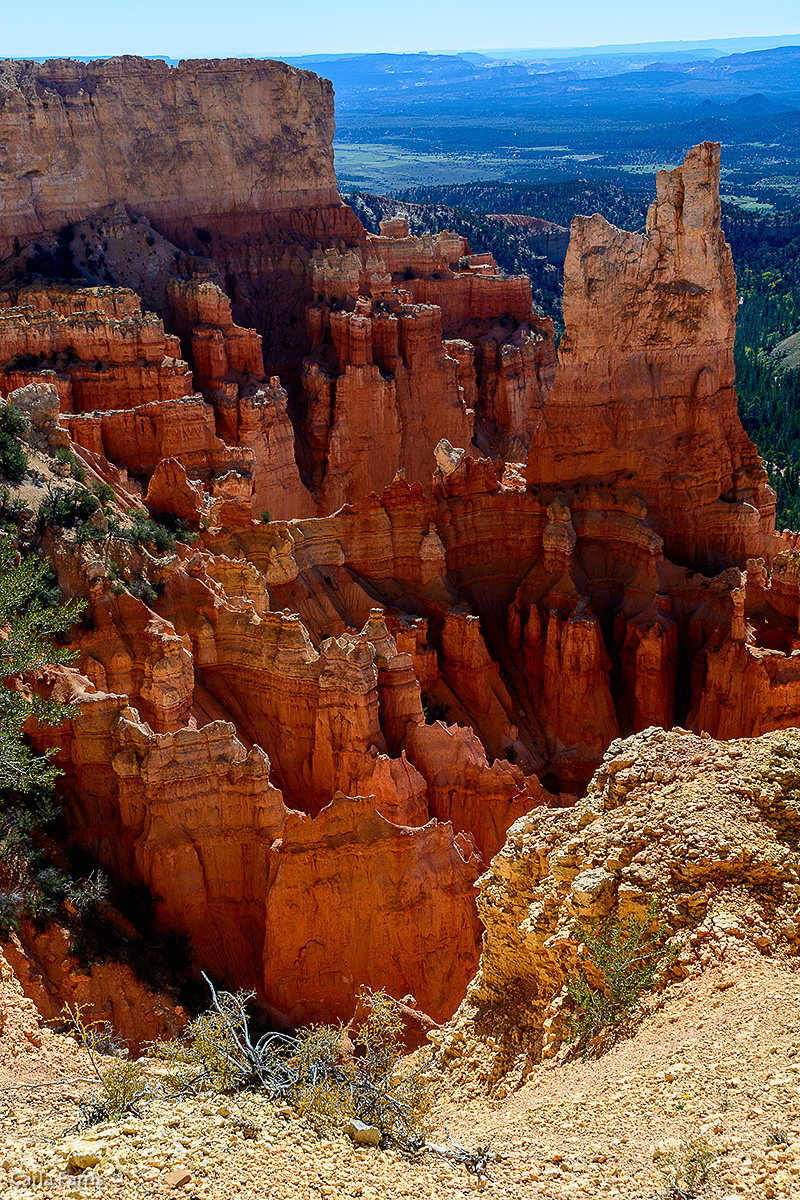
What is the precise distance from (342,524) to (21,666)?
47.1 ft

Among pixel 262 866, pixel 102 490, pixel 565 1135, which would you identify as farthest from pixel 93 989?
pixel 102 490

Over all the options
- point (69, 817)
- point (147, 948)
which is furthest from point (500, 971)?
point (69, 817)

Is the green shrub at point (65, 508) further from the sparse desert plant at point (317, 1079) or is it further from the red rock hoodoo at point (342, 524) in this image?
the sparse desert plant at point (317, 1079)

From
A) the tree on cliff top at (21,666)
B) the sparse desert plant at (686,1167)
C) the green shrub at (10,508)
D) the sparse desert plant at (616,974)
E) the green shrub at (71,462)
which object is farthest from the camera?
the green shrub at (71,462)

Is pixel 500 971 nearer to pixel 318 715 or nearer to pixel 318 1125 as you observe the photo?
pixel 318 1125

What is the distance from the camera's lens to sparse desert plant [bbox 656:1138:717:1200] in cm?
754

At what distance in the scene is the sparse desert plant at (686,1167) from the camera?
7.54 m

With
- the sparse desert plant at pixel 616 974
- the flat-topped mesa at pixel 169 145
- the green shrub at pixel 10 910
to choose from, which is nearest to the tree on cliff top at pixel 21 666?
the green shrub at pixel 10 910

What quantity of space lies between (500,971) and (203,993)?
225 inches

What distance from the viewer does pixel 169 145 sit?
193 feet

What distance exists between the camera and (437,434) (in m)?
54.8

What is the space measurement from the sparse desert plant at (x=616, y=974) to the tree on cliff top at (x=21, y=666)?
7.67 meters

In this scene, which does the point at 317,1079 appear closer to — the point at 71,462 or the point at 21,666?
the point at 21,666

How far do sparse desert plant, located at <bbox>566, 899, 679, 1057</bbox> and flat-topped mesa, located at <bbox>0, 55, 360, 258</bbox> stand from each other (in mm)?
50535
